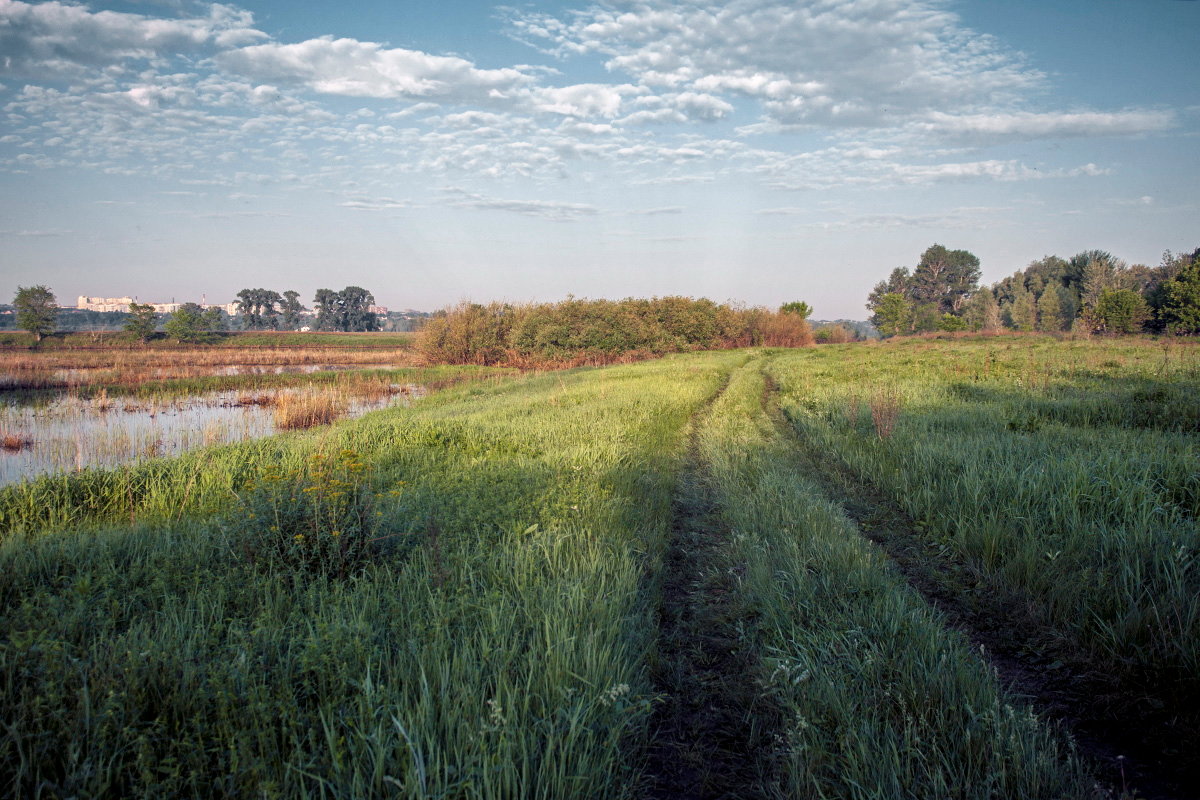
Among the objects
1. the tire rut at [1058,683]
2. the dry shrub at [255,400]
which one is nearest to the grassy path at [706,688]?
the tire rut at [1058,683]

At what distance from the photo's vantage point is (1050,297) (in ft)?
223

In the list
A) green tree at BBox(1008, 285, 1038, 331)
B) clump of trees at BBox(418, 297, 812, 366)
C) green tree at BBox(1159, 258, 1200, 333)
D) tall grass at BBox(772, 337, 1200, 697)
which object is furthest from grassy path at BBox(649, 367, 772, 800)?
green tree at BBox(1008, 285, 1038, 331)

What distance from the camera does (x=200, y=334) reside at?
6456 cm

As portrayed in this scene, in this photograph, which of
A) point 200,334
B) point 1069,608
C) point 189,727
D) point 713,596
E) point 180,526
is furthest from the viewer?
point 200,334

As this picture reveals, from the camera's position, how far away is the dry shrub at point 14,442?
12.4 m

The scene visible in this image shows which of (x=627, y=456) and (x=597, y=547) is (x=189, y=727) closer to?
(x=597, y=547)

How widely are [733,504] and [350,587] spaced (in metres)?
4.18

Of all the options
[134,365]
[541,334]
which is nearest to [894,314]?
[541,334]

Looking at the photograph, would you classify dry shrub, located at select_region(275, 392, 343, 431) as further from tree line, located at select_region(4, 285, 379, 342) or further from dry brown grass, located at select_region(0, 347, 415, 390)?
tree line, located at select_region(4, 285, 379, 342)

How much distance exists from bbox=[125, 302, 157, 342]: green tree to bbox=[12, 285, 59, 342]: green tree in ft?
19.3

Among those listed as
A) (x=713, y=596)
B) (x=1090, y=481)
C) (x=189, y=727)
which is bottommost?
(x=713, y=596)

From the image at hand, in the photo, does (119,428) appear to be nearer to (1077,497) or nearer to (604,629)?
(604,629)

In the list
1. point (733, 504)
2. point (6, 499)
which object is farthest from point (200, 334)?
Result: point (733, 504)

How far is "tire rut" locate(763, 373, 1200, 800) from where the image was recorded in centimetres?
272
